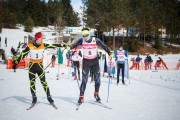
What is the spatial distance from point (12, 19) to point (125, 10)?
33.4 meters

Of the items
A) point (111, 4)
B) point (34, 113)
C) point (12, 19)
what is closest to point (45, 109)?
point (34, 113)

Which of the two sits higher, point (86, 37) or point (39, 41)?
point (86, 37)

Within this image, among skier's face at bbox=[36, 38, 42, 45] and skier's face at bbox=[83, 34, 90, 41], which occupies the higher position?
skier's face at bbox=[83, 34, 90, 41]

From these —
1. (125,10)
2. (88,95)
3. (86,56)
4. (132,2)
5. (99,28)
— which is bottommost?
(88,95)

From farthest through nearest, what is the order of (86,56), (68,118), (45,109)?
(86,56), (45,109), (68,118)

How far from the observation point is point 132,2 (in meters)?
64.6

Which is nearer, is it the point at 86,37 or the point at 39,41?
the point at 39,41

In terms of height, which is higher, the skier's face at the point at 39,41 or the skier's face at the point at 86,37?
the skier's face at the point at 86,37

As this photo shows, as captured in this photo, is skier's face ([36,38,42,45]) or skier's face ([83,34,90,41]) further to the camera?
skier's face ([83,34,90,41])

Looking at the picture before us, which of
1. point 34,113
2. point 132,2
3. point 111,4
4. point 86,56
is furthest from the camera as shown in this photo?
point 132,2

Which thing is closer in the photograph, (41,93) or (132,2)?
(41,93)

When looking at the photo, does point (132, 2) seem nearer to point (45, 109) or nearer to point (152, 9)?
point (152, 9)

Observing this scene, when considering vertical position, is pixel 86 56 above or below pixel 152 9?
below

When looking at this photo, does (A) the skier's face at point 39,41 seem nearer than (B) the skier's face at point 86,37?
Yes
